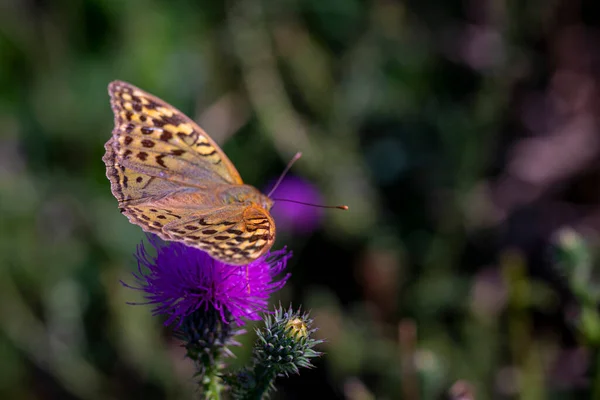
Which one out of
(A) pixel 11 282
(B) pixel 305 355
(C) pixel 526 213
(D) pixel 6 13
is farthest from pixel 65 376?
(C) pixel 526 213

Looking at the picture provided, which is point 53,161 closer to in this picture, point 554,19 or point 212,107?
point 212,107

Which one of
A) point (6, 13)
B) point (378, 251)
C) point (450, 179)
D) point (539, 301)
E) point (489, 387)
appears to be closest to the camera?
point (489, 387)

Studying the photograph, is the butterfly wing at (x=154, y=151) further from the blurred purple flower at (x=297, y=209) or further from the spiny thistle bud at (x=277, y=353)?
the blurred purple flower at (x=297, y=209)

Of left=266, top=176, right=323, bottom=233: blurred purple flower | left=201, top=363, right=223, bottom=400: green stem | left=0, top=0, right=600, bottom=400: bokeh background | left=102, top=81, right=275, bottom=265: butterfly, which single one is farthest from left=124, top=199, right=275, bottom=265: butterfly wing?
left=266, top=176, right=323, bottom=233: blurred purple flower

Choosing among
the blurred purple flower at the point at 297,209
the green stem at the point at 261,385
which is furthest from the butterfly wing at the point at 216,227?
the blurred purple flower at the point at 297,209

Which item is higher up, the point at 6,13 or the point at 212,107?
the point at 6,13

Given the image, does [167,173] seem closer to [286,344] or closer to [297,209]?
[286,344]

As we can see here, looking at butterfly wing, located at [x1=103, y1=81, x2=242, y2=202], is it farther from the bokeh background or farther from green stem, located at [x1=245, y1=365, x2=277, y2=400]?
the bokeh background

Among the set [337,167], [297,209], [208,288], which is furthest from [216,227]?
[337,167]
